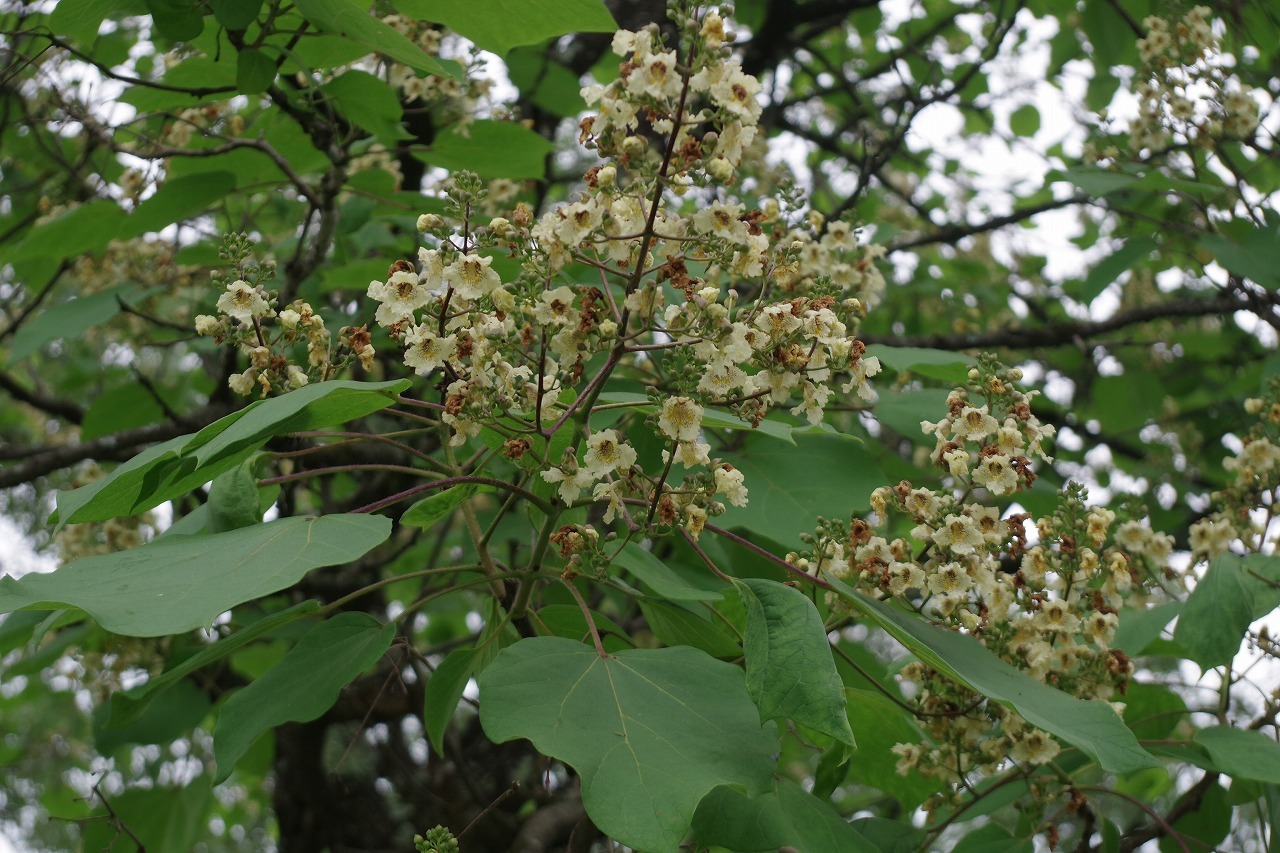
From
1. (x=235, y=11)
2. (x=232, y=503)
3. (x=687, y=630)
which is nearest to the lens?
(x=232, y=503)

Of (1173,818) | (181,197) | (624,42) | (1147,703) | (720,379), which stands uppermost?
(624,42)

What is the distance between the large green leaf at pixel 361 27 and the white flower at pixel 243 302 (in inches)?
20.3

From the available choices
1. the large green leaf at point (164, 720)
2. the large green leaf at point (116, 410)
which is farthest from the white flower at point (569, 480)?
the large green leaf at point (116, 410)

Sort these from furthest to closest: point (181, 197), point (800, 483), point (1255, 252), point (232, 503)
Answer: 1. point (1255, 252)
2. point (181, 197)
3. point (800, 483)
4. point (232, 503)

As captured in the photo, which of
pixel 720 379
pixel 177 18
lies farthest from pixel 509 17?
pixel 720 379

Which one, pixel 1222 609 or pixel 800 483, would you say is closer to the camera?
pixel 1222 609

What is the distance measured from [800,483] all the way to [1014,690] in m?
0.71

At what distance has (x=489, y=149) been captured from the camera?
2891 millimetres

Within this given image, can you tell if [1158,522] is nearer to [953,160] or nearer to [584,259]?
[953,160]

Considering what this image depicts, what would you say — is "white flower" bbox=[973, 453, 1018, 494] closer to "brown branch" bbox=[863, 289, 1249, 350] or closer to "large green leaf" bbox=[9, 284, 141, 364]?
"brown branch" bbox=[863, 289, 1249, 350]

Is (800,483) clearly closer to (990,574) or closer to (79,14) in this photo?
(990,574)

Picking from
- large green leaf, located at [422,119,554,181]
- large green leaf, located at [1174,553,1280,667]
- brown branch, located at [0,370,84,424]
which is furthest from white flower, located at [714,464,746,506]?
brown branch, located at [0,370,84,424]

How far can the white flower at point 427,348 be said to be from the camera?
1.60m

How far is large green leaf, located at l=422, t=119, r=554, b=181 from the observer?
2867 millimetres
